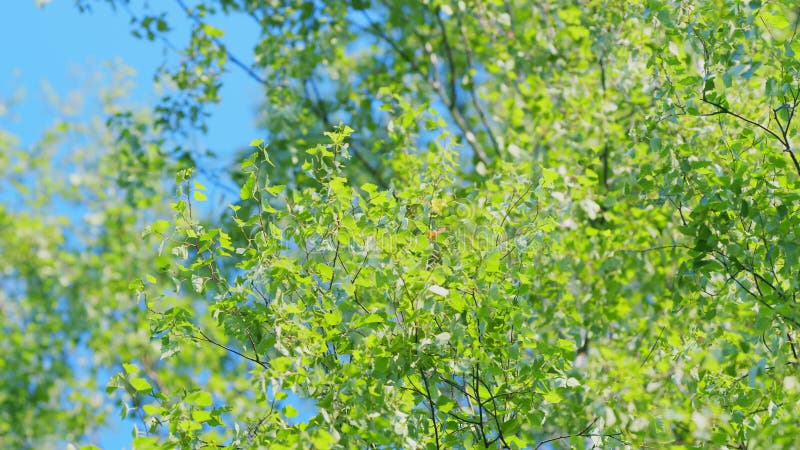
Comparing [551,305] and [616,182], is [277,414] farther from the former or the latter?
[616,182]

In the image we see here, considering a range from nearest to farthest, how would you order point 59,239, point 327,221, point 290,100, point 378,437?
point 378,437, point 327,221, point 290,100, point 59,239

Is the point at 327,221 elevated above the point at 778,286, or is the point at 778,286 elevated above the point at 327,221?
the point at 327,221

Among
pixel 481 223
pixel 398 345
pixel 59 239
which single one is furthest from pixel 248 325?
pixel 59 239

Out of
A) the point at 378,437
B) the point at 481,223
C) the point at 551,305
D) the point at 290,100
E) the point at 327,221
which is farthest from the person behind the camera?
the point at 290,100

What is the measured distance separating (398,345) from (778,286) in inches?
81.3

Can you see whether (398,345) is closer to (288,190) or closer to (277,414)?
(277,414)

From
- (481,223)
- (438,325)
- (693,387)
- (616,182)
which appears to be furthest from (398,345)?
(616,182)

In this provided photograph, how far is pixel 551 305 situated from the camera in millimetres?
7500

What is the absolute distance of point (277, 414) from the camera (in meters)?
4.40

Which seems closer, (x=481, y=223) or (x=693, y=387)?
(x=693, y=387)

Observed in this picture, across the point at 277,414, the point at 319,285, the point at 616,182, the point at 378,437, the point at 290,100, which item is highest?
the point at 290,100

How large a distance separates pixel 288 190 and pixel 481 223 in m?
5.47

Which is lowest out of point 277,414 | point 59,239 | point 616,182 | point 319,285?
point 277,414

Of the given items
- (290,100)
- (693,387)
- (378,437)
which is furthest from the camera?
(290,100)
